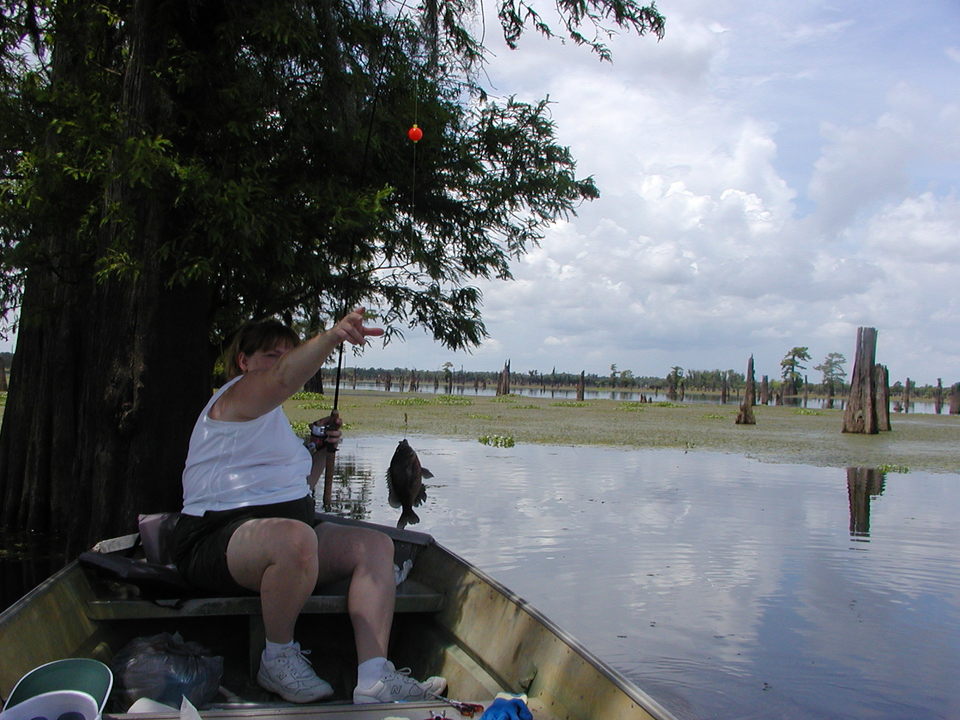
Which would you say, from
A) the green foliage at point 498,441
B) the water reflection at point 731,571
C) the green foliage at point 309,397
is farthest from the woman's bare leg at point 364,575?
the green foliage at point 309,397

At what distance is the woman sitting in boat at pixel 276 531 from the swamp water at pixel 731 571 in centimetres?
230

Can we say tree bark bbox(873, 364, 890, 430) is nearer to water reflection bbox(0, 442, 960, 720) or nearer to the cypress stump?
the cypress stump

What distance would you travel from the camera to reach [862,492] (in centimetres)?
1300

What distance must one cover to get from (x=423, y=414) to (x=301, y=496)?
80.6 ft

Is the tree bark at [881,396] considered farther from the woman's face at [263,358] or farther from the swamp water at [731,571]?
the woman's face at [263,358]

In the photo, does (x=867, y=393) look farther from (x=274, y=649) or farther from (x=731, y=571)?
(x=274, y=649)

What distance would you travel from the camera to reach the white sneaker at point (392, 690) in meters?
3.23

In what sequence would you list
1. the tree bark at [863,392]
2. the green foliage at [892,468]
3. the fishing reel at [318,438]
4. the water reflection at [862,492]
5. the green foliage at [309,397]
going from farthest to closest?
the green foliage at [309,397] → the tree bark at [863,392] → the green foliage at [892,468] → the water reflection at [862,492] → the fishing reel at [318,438]

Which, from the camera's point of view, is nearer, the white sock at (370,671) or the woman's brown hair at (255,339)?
the white sock at (370,671)

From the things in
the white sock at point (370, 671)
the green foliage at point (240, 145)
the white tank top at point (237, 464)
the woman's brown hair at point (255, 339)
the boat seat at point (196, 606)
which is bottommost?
the white sock at point (370, 671)

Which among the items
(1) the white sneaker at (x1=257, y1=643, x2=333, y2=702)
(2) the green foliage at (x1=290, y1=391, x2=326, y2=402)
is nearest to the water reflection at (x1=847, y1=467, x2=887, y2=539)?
(1) the white sneaker at (x1=257, y1=643, x2=333, y2=702)

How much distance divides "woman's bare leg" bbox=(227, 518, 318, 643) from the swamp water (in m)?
2.60

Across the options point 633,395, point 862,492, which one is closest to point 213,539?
point 862,492

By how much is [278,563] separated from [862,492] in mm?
11678
